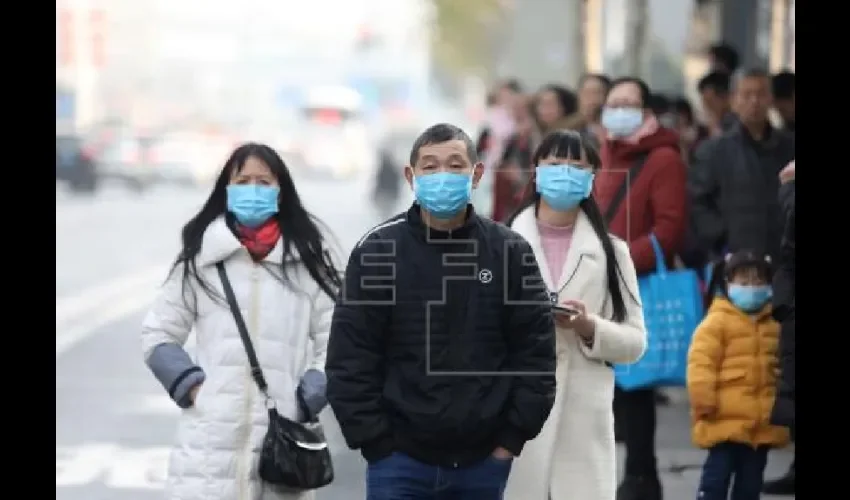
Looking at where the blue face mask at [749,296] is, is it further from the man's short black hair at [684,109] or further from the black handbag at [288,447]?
the man's short black hair at [684,109]

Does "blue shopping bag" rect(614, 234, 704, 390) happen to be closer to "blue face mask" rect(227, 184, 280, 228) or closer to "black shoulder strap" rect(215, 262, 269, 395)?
"blue face mask" rect(227, 184, 280, 228)

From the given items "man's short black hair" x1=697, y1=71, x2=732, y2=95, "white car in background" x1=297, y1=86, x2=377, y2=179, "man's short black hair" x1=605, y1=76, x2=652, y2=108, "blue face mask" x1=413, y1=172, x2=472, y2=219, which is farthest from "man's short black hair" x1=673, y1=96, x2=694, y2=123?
"white car in background" x1=297, y1=86, x2=377, y2=179

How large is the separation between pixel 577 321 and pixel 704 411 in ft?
4.65

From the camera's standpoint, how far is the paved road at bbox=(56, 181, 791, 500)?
10.6 metres

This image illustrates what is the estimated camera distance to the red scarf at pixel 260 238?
23.3 feet

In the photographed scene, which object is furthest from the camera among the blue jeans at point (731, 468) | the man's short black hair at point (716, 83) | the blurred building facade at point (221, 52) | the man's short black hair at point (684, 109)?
the blurred building facade at point (221, 52)

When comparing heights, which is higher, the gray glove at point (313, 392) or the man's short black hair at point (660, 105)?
the man's short black hair at point (660, 105)

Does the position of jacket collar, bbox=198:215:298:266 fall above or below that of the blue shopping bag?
above

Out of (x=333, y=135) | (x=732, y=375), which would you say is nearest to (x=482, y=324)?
(x=732, y=375)

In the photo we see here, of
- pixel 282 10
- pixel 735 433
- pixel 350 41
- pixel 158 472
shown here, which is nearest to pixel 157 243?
pixel 350 41

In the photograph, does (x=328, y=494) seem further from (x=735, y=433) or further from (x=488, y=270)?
(x=488, y=270)

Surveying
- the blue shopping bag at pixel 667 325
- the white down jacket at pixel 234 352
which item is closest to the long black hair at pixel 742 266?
the blue shopping bag at pixel 667 325

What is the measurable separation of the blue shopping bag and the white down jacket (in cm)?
231
